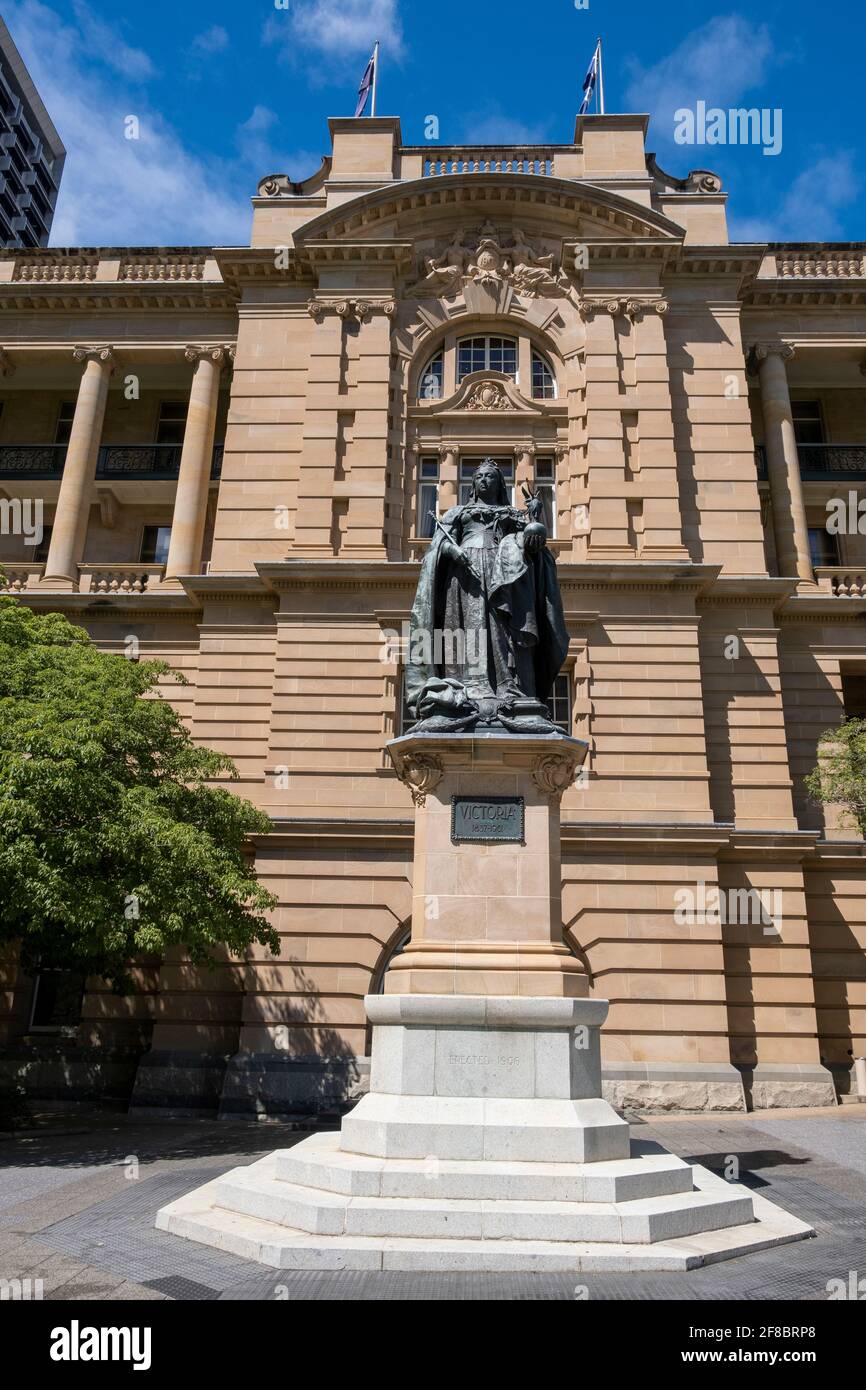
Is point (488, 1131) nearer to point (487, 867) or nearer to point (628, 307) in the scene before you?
point (487, 867)

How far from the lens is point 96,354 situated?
27.8 m

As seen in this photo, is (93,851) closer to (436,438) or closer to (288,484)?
(288,484)

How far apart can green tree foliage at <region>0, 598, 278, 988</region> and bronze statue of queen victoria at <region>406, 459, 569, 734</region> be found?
6.04 metres

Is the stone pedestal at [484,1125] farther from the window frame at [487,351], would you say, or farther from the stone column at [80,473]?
the stone column at [80,473]

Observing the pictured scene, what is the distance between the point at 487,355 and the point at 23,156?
290 ft

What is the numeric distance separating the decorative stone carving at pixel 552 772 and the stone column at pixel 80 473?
18.7 metres

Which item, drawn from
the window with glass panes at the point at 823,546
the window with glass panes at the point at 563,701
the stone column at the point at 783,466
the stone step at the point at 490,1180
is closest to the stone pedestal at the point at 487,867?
the stone step at the point at 490,1180

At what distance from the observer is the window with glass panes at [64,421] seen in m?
30.1

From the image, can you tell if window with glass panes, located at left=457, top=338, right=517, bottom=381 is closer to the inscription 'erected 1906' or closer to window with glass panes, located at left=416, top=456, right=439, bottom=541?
window with glass panes, located at left=416, top=456, right=439, bottom=541

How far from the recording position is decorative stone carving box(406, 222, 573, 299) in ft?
84.7

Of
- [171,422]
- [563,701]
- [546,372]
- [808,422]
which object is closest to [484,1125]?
[563,701]

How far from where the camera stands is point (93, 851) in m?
14.2

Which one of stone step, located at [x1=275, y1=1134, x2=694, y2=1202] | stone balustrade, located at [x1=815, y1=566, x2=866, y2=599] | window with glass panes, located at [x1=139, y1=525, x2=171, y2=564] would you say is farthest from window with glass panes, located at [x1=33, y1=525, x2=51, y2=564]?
stone step, located at [x1=275, y1=1134, x2=694, y2=1202]

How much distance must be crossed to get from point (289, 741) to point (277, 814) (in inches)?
69.6
